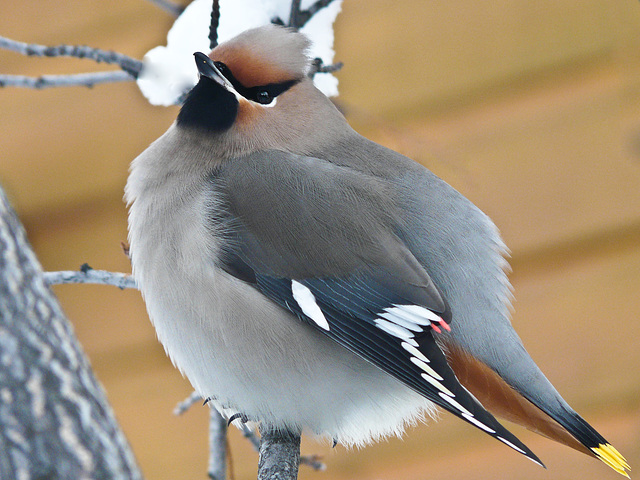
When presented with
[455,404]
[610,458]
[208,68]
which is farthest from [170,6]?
[610,458]

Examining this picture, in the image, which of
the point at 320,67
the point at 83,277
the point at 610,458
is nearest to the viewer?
the point at 610,458

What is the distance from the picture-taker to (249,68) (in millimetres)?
1918

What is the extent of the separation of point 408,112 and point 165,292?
192 centimetres

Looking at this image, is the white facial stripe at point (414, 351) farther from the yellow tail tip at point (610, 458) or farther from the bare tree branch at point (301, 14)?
the bare tree branch at point (301, 14)

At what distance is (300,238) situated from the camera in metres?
1.75

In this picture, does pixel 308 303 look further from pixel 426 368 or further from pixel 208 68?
pixel 208 68

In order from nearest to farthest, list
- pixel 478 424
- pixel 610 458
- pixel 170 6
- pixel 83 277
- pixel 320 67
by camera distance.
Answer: pixel 478 424 < pixel 610 458 < pixel 83 277 < pixel 320 67 < pixel 170 6

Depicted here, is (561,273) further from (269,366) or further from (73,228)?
(73,228)

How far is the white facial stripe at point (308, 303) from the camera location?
67.3 inches

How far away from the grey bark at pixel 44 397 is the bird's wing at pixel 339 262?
0.83 metres

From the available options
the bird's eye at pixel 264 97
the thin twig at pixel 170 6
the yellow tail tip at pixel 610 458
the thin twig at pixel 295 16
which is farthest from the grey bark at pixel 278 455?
the thin twig at pixel 170 6

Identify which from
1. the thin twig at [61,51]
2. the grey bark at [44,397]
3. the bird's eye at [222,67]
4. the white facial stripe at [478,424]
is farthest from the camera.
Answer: the thin twig at [61,51]

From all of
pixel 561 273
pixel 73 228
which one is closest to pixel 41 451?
pixel 561 273

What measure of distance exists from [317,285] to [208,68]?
1.74 ft
